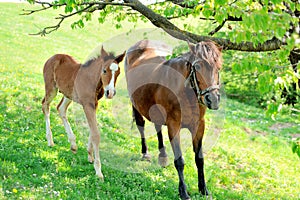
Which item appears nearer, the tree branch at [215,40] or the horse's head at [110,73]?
the horse's head at [110,73]

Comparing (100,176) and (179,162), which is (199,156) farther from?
(100,176)

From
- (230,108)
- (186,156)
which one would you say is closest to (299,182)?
(186,156)

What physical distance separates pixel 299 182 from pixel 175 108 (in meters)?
6.07

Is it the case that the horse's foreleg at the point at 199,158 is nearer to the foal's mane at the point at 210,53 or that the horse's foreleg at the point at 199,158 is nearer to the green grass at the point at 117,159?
the green grass at the point at 117,159

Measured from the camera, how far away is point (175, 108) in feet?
25.2

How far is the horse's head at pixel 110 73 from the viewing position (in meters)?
7.45

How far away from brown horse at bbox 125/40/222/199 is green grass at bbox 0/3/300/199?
33.5 inches

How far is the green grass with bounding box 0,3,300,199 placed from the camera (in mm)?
7284

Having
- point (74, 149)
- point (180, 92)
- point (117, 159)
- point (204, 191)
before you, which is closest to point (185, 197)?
point (204, 191)

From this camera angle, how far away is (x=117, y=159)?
31.2ft

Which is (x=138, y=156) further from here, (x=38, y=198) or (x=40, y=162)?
(x=38, y=198)

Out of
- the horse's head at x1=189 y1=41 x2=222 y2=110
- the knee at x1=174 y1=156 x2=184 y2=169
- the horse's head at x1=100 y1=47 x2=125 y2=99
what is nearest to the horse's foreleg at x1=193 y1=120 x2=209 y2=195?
the knee at x1=174 y1=156 x2=184 y2=169

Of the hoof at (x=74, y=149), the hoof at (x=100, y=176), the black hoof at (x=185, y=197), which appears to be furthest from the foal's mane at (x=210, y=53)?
the hoof at (x=74, y=149)

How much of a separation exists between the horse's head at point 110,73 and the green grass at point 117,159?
179 centimetres
